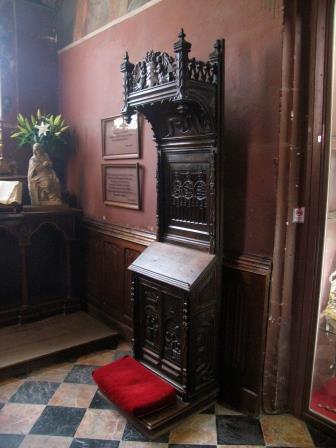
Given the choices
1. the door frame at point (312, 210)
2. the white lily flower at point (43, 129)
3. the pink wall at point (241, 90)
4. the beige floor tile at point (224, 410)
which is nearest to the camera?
the door frame at point (312, 210)

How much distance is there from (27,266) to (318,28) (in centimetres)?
311

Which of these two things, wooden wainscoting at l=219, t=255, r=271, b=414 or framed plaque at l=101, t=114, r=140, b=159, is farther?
framed plaque at l=101, t=114, r=140, b=159

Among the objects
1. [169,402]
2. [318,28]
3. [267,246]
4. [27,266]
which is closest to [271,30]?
[318,28]

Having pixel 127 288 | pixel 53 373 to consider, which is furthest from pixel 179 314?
pixel 53 373

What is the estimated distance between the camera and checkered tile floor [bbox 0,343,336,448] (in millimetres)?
2029

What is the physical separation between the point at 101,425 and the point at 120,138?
6.93 ft

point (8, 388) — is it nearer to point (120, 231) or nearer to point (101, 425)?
point (101, 425)

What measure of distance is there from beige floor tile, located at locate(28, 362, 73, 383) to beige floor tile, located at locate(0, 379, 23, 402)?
106mm

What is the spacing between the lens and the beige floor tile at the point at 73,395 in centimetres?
238

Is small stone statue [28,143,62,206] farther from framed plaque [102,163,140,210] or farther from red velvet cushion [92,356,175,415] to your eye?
red velvet cushion [92,356,175,415]

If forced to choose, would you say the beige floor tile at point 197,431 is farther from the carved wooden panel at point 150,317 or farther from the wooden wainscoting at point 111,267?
the wooden wainscoting at point 111,267

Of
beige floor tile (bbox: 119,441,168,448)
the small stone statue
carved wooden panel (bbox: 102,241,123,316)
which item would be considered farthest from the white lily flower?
beige floor tile (bbox: 119,441,168,448)

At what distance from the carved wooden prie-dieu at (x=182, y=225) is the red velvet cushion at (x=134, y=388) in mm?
84

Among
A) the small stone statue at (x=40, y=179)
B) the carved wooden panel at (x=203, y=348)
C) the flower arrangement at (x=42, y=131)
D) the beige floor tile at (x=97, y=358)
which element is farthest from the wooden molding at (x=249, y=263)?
the flower arrangement at (x=42, y=131)
